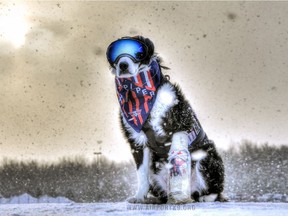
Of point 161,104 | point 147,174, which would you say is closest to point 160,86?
point 161,104

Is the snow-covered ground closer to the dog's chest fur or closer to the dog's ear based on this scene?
the dog's chest fur

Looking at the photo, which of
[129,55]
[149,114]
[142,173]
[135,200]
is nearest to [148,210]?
[135,200]

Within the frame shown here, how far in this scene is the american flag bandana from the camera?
20.6ft

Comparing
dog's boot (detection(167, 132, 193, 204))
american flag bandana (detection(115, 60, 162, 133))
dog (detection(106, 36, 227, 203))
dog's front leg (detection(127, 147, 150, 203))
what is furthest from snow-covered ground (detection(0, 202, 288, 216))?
american flag bandana (detection(115, 60, 162, 133))

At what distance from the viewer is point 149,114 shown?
627cm

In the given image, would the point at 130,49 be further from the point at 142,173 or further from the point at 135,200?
the point at 135,200

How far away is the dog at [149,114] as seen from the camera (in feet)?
20.4

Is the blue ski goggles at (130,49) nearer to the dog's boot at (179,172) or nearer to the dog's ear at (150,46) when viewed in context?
the dog's ear at (150,46)

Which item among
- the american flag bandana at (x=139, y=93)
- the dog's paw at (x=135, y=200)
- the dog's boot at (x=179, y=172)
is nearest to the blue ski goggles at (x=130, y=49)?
the american flag bandana at (x=139, y=93)

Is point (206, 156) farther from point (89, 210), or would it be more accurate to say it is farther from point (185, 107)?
point (89, 210)

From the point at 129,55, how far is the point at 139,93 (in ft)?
1.47

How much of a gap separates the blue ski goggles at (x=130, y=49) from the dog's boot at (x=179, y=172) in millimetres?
985

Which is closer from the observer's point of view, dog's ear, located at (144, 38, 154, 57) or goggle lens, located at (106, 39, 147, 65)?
goggle lens, located at (106, 39, 147, 65)

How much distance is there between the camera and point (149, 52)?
20.8ft
